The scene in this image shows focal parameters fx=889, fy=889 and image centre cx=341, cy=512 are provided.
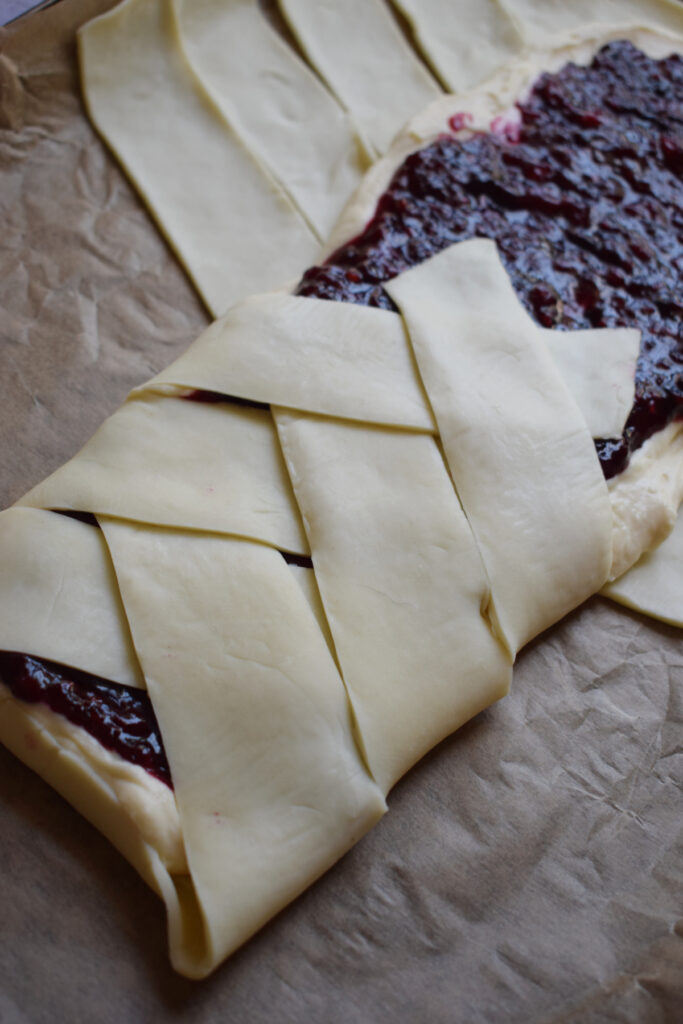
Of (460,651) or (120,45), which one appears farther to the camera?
(120,45)

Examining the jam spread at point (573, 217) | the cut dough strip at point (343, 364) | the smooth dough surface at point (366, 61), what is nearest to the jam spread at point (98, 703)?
the cut dough strip at point (343, 364)

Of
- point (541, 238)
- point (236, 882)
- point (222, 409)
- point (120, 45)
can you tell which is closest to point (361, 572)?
point (222, 409)

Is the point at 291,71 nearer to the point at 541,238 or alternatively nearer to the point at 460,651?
the point at 541,238

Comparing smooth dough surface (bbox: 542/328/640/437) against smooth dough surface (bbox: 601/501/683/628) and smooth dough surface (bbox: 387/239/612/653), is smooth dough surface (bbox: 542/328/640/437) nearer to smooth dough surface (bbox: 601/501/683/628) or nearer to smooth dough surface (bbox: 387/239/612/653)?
smooth dough surface (bbox: 387/239/612/653)

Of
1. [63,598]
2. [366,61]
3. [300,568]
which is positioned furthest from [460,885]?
[366,61]

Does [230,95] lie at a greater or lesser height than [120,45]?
lesser

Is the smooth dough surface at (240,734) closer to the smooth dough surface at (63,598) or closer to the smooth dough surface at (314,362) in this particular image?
the smooth dough surface at (63,598)
